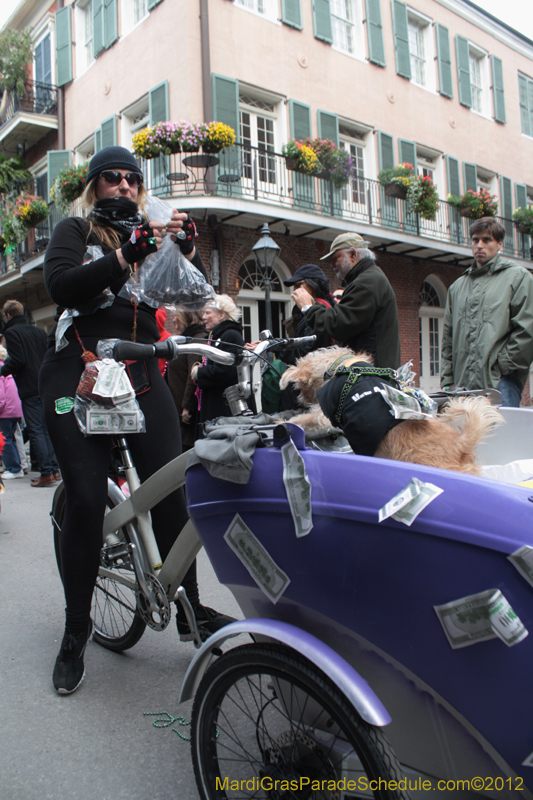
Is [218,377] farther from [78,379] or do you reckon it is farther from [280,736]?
[280,736]

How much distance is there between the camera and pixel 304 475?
126cm

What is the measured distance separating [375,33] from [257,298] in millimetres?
8024

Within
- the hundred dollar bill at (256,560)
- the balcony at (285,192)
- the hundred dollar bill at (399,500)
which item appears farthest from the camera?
the balcony at (285,192)

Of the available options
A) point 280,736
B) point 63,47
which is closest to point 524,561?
point 280,736

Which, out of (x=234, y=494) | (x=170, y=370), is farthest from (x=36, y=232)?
(x=234, y=494)

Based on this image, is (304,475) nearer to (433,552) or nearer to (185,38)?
(433,552)

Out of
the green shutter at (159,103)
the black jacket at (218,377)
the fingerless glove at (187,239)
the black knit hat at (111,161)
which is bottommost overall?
the black jacket at (218,377)

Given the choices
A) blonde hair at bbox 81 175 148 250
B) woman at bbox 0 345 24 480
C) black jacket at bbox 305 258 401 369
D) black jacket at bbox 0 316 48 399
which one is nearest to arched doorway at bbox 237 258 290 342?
black jacket at bbox 0 316 48 399

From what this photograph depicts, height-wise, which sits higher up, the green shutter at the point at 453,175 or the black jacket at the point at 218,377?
the green shutter at the point at 453,175

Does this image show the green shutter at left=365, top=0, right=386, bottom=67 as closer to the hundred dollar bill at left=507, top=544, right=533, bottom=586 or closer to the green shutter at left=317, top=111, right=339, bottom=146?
the green shutter at left=317, top=111, right=339, bottom=146

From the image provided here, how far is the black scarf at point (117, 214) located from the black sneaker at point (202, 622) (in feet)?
4.96

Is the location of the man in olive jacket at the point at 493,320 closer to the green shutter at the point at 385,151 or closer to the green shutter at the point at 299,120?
the green shutter at the point at 299,120

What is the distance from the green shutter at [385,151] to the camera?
48.3ft

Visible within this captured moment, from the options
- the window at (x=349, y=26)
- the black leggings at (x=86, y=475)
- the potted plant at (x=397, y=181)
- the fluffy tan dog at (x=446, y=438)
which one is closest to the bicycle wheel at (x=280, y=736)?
the fluffy tan dog at (x=446, y=438)
